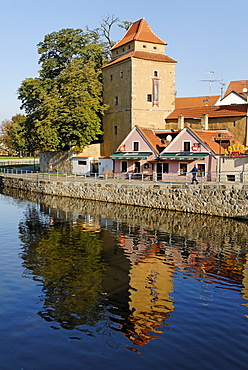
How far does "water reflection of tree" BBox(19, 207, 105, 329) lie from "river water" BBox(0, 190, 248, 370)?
0.14ft

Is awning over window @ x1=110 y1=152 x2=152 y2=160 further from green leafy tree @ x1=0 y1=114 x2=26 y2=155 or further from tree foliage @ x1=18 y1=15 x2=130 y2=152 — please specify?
green leafy tree @ x1=0 y1=114 x2=26 y2=155

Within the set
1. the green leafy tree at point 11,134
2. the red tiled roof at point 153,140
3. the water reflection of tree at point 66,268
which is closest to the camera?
the water reflection of tree at point 66,268

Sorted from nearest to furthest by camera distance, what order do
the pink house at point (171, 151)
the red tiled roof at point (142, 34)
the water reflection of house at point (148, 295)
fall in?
the water reflection of house at point (148, 295), the pink house at point (171, 151), the red tiled roof at point (142, 34)

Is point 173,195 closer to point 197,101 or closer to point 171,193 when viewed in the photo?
point 171,193

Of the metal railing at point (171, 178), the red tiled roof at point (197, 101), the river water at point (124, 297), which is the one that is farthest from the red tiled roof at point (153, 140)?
the river water at point (124, 297)

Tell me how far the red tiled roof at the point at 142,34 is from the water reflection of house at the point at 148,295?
129 feet

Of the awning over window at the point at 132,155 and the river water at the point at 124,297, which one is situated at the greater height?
the awning over window at the point at 132,155

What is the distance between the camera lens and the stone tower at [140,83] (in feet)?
168

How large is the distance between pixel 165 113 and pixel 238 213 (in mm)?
26675

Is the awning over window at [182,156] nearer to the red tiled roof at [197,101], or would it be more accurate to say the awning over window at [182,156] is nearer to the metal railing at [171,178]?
the metal railing at [171,178]

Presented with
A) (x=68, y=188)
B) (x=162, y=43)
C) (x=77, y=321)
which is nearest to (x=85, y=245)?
(x=77, y=321)

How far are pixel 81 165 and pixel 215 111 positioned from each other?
793 inches

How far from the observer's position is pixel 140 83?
169ft

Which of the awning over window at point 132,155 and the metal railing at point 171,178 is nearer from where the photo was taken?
the metal railing at point 171,178
